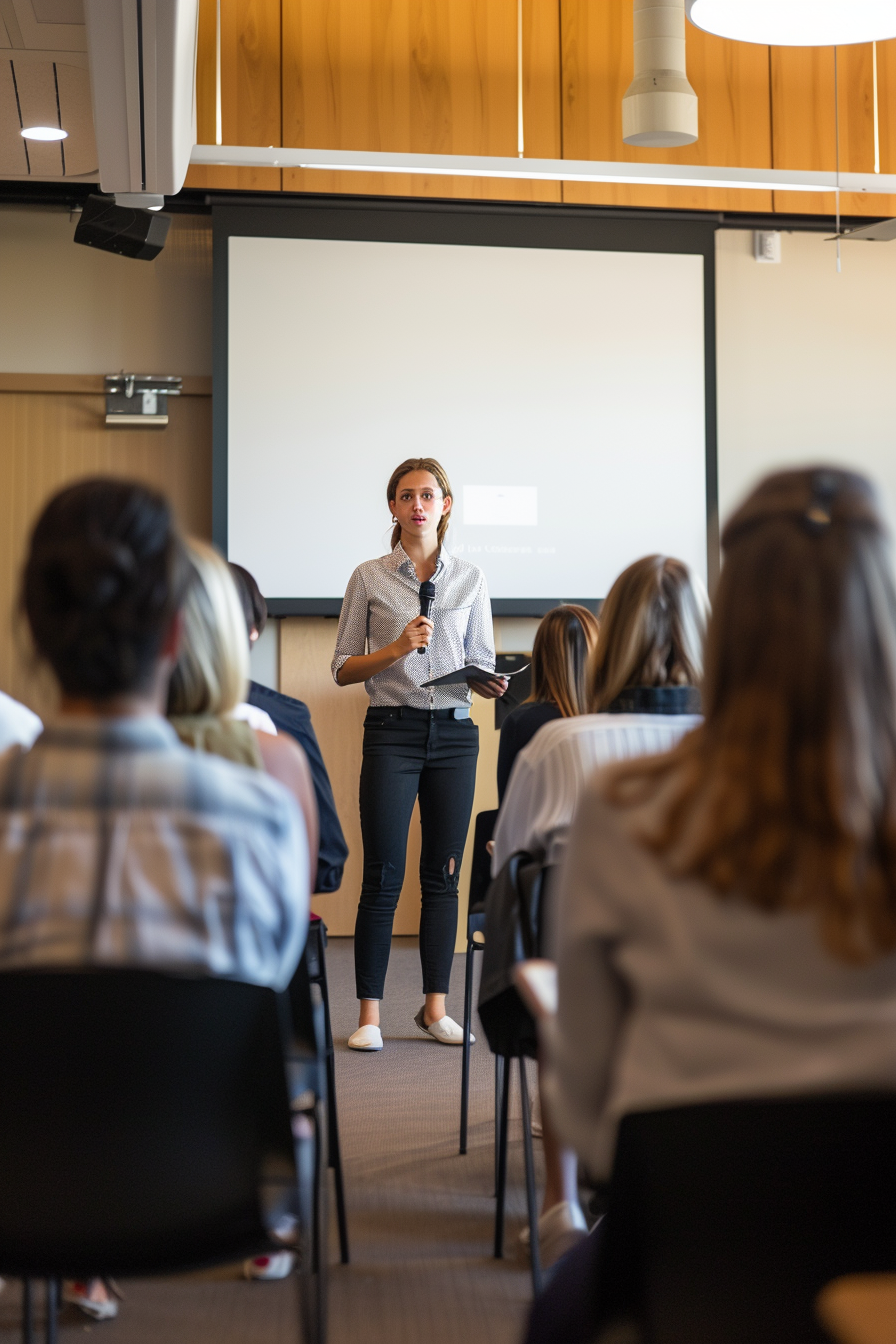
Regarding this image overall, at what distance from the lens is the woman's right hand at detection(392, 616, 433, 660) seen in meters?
3.60

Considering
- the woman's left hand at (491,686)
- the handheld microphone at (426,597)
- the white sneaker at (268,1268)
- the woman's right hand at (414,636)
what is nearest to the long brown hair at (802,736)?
the white sneaker at (268,1268)

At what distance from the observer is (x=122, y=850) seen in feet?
3.96

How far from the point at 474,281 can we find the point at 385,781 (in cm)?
264

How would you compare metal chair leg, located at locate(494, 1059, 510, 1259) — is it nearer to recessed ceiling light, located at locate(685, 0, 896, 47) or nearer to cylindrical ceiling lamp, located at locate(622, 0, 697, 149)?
recessed ceiling light, located at locate(685, 0, 896, 47)

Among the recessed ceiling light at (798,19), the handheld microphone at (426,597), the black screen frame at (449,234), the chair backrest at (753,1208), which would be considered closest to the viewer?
the chair backrest at (753,1208)

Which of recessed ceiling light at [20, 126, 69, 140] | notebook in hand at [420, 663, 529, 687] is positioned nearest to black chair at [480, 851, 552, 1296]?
notebook in hand at [420, 663, 529, 687]

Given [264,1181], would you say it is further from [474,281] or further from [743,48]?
[743,48]

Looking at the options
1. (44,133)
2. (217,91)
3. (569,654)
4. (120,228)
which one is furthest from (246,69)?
(569,654)

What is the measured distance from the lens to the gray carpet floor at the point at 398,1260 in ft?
6.62

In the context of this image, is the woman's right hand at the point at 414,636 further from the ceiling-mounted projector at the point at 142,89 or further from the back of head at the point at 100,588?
the back of head at the point at 100,588

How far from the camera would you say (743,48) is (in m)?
5.46

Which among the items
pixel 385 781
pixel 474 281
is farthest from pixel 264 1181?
pixel 474 281

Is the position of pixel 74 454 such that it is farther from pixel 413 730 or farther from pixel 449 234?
pixel 413 730

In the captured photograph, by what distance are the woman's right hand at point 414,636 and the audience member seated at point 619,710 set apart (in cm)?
156
